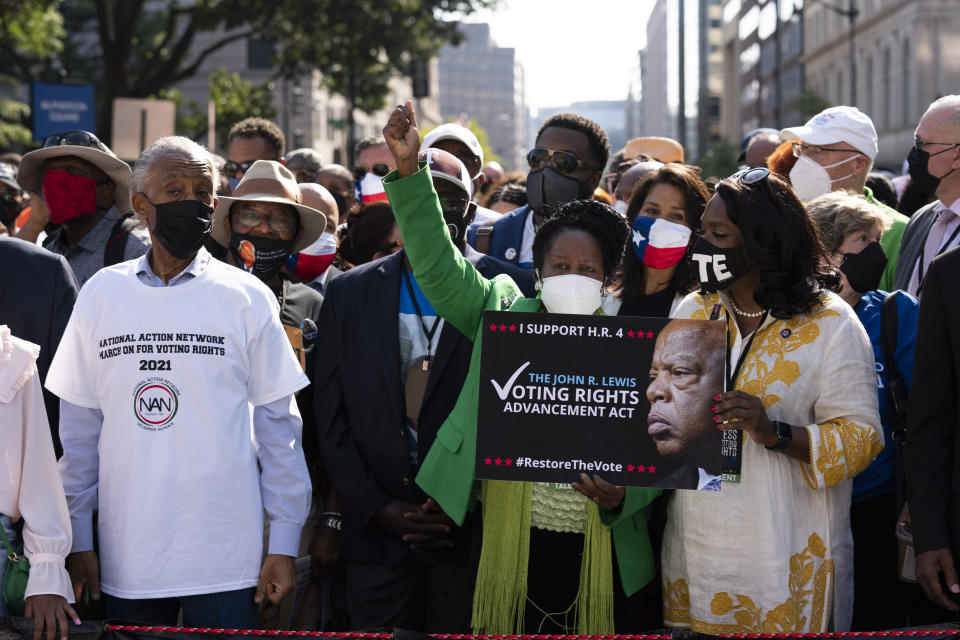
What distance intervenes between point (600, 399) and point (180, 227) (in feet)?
4.94

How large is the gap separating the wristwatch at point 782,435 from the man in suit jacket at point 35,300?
2.58m

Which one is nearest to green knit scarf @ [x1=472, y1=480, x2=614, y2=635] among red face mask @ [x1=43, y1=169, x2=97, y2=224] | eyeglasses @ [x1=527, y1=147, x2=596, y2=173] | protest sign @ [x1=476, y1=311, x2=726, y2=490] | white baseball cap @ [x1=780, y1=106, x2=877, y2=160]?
protest sign @ [x1=476, y1=311, x2=726, y2=490]

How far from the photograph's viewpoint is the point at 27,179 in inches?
216

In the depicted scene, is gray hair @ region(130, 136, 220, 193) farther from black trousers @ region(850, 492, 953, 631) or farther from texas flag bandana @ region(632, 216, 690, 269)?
black trousers @ region(850, 492, 953, 631)

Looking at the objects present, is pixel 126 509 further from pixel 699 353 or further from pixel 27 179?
pixel 27 179

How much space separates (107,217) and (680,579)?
3413mm

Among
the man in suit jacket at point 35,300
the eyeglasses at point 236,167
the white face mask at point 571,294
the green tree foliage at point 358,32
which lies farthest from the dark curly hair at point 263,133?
the green tree foliage at point 358,32

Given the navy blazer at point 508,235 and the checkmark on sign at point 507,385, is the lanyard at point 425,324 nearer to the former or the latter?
the checkmark on sign at point 507,385

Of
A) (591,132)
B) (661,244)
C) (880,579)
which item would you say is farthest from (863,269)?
(591,132)

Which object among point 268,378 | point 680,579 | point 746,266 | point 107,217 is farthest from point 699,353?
point 107,217

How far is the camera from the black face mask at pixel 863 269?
Result: 454 cm

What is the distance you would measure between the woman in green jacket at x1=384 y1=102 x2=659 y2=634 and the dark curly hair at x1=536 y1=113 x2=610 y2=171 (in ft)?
6.95

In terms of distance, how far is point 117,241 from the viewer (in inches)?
215

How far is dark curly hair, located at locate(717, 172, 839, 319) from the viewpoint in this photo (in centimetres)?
369
